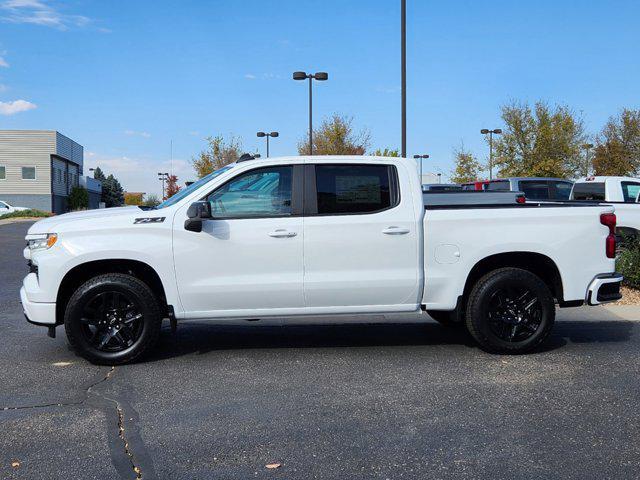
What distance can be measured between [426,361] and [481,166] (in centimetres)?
4330

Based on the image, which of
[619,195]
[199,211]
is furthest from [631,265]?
[199,211]

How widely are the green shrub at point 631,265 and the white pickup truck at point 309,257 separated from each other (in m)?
4.37

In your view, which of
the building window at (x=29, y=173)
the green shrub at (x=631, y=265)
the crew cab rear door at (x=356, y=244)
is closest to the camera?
the crew cab rear door at (x=356, y=244)

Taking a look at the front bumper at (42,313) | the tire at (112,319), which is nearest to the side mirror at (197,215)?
the tire at (112,319)

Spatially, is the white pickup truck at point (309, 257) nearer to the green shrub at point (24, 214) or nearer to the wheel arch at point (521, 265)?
the wheel arch at point (521, 265)

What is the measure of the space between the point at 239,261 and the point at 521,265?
2.89 m

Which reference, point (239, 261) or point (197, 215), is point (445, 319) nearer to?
point (239, 261)

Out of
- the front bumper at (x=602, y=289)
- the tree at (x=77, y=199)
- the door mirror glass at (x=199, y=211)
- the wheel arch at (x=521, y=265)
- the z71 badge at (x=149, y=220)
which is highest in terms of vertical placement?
the tree at (x=77, y=199)

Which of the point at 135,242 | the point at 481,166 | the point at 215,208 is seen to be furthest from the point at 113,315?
the point at 481,166

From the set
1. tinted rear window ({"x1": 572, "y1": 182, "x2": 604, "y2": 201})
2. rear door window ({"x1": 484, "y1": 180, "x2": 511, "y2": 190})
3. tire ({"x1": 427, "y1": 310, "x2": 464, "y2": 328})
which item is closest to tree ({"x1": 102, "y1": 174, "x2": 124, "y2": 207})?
rear door window ({"x1": 484, "y1": 180, "x2": 511, "y2": 190})

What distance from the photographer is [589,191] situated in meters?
14.2

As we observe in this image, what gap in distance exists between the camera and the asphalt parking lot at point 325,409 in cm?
386

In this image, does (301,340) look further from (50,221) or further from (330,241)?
(50,221)

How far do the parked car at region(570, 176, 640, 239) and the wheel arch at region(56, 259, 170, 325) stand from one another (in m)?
9.05
